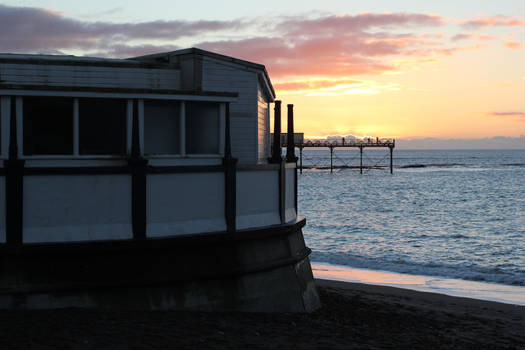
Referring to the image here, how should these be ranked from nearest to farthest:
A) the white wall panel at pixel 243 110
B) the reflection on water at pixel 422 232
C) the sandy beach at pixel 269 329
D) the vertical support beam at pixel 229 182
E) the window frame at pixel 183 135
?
the sandy beach at pixel 269 329 < the window frame at pixel 183 135 < the vertical support beam at pixel 229 182 < the white wall panel at pixel 243 110 < the reflection on water at pixel 422 232

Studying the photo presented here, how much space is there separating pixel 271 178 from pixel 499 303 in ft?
31.1

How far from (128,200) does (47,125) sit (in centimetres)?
164

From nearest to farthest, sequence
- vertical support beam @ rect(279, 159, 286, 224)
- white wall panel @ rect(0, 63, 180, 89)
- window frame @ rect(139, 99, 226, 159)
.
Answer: window frame @ rect(139, 99, 226, 159) → white wall panel @ rect(0, 63, 180, 89) → vertical support beam @ rect(279, 159, 286, 224)

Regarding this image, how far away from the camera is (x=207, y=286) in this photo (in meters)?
10.8

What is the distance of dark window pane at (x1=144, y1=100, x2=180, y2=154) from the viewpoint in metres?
10.6

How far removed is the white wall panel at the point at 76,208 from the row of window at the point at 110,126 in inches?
18.9

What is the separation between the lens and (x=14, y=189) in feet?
32.0

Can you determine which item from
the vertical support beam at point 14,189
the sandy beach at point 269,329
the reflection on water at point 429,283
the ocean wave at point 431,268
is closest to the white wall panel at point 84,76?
the vertical support beam at point 14,189

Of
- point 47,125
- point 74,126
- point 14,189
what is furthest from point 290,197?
point 14,189

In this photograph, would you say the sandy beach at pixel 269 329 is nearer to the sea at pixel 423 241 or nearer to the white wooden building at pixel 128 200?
the white wooden building at pixel 128 200

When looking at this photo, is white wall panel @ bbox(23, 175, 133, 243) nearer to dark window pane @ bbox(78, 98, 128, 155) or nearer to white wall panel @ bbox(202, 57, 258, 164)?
dark window pane @ bbox(78, 98, 128, 155)

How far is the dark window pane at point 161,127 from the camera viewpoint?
34.9ft

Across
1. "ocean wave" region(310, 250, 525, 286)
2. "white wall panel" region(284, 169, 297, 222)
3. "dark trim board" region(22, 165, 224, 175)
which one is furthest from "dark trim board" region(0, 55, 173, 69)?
"ocean wave" region(310, 250, 525, 286)

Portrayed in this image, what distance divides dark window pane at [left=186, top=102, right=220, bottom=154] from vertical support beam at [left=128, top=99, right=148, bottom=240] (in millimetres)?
955
